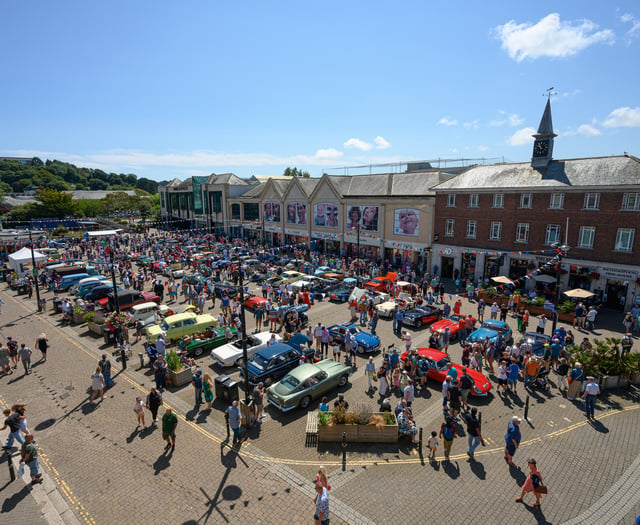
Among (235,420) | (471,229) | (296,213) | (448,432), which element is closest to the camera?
(448,432)

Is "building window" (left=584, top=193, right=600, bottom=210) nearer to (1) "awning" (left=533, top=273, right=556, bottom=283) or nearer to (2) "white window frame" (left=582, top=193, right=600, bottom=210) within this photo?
(2) "white window frame" (left=582, top=193, right=600, bottom=210)

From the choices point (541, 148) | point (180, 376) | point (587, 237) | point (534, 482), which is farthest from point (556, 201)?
point (180, 376)

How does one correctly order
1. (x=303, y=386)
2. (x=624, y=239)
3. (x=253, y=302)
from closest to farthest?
(x=303, y=386) < (x=624, y=239) < (x=253, y=302)

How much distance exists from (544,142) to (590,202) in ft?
22.3

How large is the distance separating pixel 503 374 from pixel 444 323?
6.02 metres

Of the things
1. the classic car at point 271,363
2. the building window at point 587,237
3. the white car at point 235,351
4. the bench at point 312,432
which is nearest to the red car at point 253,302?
the white car at point 235,351

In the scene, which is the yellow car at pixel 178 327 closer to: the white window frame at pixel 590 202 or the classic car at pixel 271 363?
the classic car at pixel 271 363

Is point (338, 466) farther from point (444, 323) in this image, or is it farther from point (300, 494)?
point (444, 323)

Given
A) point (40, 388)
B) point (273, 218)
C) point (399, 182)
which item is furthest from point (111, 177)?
point (40, 388)

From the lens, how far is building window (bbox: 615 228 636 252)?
2436 cm

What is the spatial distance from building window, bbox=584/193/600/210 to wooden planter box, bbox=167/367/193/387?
1119 inches

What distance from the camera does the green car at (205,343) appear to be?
717 inches

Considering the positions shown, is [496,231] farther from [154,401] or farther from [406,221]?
[154,401]

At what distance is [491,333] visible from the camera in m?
18.6
